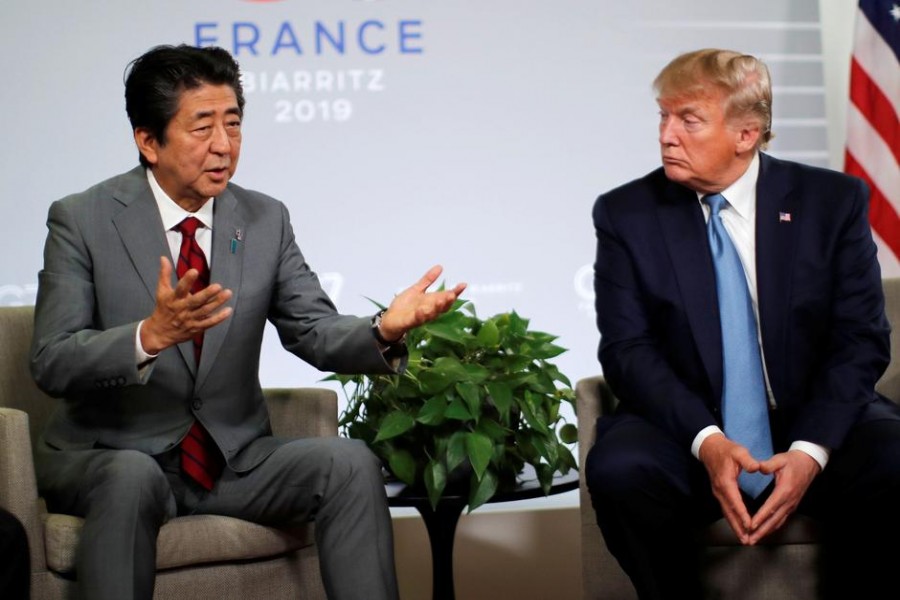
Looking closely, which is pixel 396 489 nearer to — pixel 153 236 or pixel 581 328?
pixel 153 236

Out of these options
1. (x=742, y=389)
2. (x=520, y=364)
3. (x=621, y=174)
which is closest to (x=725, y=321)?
(x=742, y=389)

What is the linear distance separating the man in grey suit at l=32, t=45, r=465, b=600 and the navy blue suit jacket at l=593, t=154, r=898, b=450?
531 mm

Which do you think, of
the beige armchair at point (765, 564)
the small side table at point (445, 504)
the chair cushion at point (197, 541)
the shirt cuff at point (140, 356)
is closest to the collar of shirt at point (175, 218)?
the shirt cuff at point (140, 356)

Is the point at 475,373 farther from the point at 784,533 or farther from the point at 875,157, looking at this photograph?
the point at 875,157

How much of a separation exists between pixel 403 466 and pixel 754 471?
0.80m

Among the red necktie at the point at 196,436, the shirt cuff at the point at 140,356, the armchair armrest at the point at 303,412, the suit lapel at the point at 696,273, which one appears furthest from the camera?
the armchair armrest at the point at 303,412

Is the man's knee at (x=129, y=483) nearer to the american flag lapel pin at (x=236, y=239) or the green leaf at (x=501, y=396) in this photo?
the american flag lapel pin at (x=236, y=239)

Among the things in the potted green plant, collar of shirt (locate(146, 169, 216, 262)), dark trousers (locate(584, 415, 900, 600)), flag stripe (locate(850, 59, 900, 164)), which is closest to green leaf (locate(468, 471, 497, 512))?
the potted green plant

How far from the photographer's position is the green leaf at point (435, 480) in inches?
109

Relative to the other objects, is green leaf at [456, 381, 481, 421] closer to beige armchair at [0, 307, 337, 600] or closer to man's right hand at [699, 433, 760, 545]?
beige armchair at [0, 307, 337, 600]

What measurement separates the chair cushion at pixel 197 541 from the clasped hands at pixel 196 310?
1.22 feet

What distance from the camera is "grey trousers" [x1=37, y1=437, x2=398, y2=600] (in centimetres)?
228

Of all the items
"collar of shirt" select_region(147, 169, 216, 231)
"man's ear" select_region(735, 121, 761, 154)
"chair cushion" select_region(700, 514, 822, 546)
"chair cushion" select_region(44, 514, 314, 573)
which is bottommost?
"chair cushion" select_region(700, 514, 822, 546)

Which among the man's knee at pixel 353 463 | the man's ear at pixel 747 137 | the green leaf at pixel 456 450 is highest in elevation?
the man's ear at pixel 747 137
